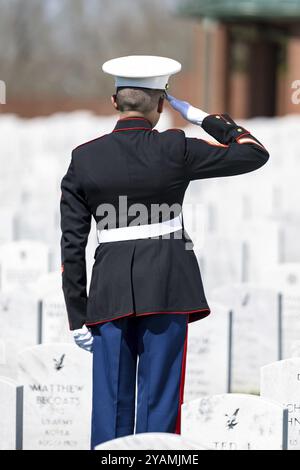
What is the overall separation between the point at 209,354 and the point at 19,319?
1128 mm

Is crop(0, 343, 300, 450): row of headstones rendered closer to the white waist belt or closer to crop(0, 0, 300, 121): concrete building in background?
the white waist belt

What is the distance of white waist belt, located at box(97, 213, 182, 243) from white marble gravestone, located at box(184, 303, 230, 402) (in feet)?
Answer: 7.37

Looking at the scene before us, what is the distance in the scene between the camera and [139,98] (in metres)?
4.02

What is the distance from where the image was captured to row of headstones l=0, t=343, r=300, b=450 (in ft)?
13.5

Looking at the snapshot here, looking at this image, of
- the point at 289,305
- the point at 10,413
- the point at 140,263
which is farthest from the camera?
the point at 289,305

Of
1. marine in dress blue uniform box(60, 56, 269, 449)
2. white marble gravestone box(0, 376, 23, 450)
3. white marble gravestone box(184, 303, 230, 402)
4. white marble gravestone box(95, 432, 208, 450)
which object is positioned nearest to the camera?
white marble gravestone box(95, 432, 208, 450)

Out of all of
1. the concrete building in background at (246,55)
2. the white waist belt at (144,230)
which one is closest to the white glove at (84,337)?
the white waist belt at (144,230)

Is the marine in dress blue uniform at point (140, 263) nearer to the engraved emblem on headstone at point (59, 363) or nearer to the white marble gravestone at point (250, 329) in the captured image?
the engraved emblem on headstone at point (59, 363)

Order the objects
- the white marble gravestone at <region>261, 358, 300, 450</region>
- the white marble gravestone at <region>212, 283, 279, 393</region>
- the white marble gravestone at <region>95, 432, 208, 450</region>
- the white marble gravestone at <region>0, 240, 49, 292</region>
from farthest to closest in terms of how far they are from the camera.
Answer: the white marble gravestone at <region>0, 240, 49, 292</region> → the white marble gravestone at <region>212, 283, 279, 393</region> → the white marble gravestone at <region>261, 358, 300, 450</region> → the white marble gravestone at <region>95, 432, 208, 450</region>

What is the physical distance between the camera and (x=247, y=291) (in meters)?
6.88

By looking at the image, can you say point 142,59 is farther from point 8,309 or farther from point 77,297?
point 8,309

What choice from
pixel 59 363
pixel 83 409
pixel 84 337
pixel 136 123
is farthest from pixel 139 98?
pixel 83 409

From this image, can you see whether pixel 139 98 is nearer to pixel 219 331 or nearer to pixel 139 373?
pixel 139 373

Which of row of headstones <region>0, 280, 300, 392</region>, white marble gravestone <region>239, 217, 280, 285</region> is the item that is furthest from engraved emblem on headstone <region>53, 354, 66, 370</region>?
white marble gravestone <region>239, 217, 280, 285</region>
